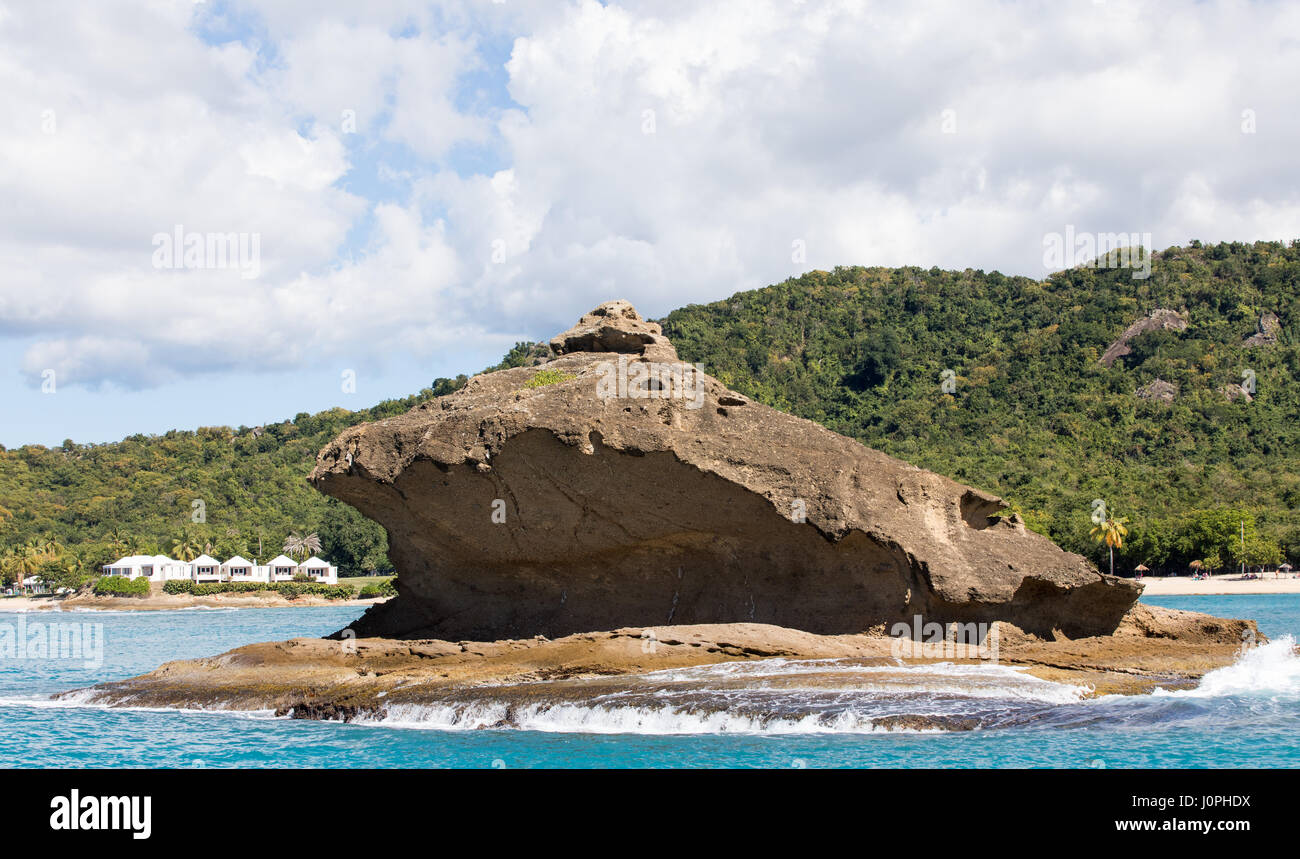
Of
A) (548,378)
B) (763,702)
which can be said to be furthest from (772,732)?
(548,378)

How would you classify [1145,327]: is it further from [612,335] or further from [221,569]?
[221,569]

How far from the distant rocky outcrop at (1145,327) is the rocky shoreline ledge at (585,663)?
204 ft

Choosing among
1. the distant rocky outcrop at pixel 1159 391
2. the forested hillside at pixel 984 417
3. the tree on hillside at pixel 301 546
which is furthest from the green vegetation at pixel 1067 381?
the tree on hillside at pixel 301 546

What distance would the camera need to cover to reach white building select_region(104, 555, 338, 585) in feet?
256

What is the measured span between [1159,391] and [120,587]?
68876 millimetres

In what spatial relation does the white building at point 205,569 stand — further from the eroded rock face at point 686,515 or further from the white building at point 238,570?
the eroded rock face at point 686,515

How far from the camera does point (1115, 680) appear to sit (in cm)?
1576

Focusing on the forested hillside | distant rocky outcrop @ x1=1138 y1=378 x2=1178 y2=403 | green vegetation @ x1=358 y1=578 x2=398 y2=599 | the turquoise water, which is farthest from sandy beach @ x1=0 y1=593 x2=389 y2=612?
the turquoise water

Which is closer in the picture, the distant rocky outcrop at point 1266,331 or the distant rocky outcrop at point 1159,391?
the distant rocky outcrop at point 1159,391

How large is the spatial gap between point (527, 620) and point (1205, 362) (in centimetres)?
6760

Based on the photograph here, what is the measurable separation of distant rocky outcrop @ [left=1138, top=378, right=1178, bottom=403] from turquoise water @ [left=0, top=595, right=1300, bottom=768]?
58172 mm

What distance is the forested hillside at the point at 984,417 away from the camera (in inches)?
2378

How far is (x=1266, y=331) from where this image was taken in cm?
7719
